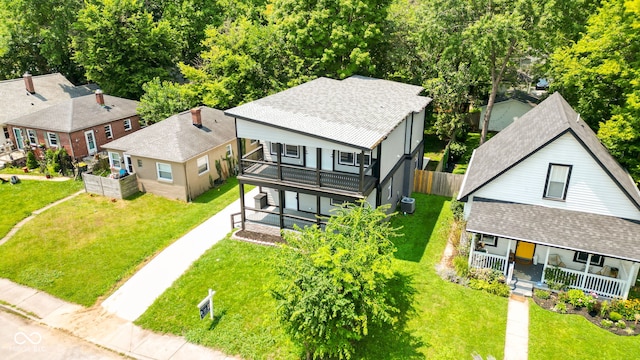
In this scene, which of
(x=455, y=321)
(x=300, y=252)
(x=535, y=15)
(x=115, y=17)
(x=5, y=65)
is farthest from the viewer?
(x=5, y=65)

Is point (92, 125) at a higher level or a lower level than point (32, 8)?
lower

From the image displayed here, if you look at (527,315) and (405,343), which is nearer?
(405,343)

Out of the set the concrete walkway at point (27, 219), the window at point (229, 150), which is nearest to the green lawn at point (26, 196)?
the concrete walkway at point (27, 219)

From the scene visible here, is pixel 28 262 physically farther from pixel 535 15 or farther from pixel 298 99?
pixel 535 15

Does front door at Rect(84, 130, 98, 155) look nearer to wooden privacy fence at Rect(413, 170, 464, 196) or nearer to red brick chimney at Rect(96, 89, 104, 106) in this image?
red brick chimney at Rect(96, 89, 104, 106)

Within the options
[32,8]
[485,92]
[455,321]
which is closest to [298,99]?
[455,321]

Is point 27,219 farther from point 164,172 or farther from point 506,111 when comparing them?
point 506,111

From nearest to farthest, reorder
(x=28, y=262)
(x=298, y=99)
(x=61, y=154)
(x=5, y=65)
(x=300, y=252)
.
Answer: (x=300, y=252) → (x=28, y=262) → (x=298, y=99) → (x=61, y=154) → (x=5, y=65)
